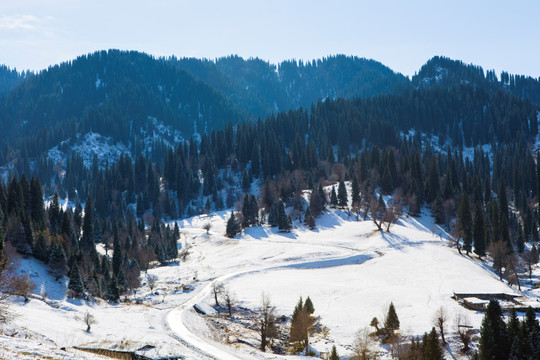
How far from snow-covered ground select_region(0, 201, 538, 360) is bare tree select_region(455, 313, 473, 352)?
4.44 feet

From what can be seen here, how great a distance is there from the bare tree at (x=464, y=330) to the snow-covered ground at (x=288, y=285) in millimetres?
1354

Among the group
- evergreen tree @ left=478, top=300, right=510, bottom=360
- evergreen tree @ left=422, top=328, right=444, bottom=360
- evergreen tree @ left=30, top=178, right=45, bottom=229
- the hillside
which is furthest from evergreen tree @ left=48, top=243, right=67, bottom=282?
evergreen tree @ left=478, top=300, right=510, bottom=360

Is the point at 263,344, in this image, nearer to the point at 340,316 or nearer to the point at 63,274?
the point at 340,316

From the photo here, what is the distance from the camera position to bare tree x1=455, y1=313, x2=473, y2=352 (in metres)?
48.2

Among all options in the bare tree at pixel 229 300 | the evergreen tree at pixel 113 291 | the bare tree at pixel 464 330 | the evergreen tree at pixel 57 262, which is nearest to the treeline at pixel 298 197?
the evergreen tree at pixel 113 291

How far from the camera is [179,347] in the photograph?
42.8 meters

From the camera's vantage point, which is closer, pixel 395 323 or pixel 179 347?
pixel 179 347

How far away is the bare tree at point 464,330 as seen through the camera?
158ft

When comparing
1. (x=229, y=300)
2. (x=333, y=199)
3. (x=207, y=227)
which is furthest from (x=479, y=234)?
(x=207, y=227)

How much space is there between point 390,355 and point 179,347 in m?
24.5

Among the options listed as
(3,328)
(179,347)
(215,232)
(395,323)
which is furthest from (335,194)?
(3,328)

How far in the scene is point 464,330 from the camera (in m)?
51.4

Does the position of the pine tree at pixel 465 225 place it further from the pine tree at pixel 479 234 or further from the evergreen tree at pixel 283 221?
the evergreen tree at pixel 283 221

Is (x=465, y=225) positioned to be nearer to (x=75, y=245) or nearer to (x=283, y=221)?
(x=283, y=221)
